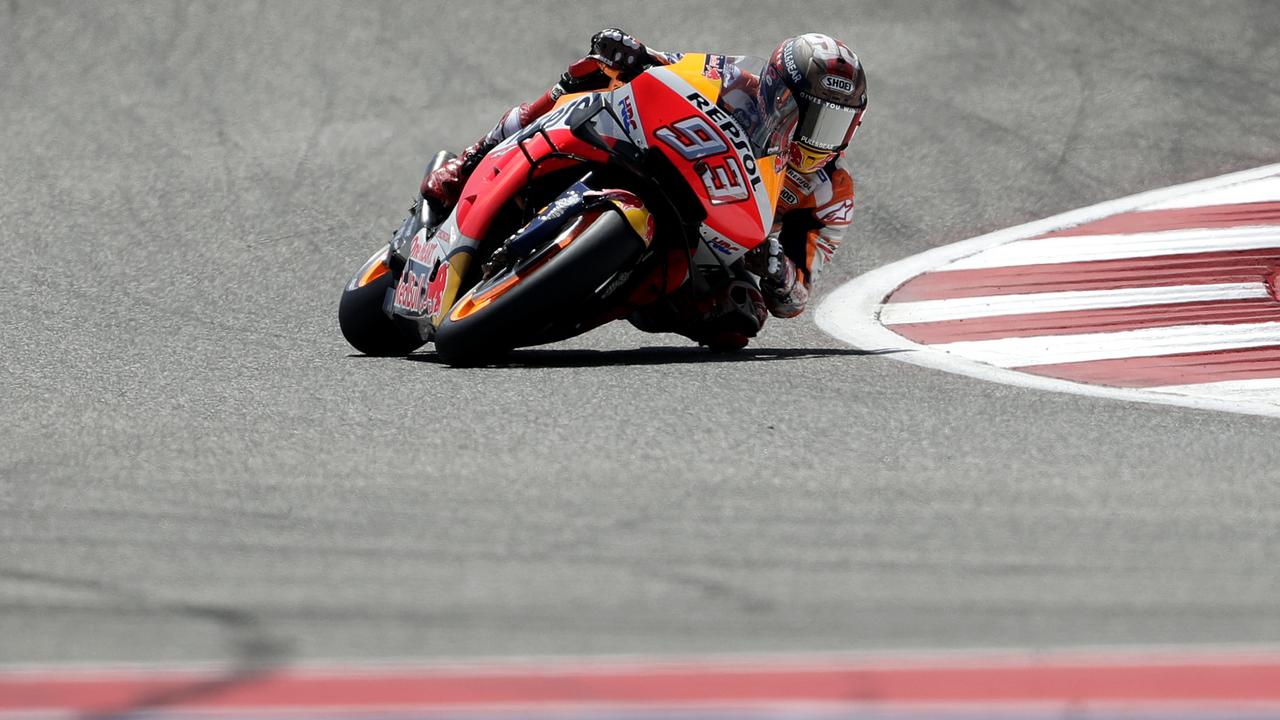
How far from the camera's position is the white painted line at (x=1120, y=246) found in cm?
704

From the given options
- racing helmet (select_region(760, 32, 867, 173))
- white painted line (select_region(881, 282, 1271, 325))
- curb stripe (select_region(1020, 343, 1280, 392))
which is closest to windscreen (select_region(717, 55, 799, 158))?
racing helmet (select_region(760, 32, 867, 173))

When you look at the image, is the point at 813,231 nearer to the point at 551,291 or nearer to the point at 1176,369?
the point at 551,291

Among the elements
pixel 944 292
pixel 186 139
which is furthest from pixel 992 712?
pixel 186 139

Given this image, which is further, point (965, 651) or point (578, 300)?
point (578, 300)

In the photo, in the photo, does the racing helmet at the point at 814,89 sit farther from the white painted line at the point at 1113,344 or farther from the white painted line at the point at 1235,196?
the white painted line at the point at 1235,196

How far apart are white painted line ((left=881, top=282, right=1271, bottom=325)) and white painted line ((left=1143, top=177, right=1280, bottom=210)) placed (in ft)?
4.61

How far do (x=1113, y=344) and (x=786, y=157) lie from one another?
1337 mm

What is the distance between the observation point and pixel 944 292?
6852 mm

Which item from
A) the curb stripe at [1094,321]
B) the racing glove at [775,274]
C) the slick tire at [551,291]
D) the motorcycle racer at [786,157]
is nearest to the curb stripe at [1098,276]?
the curb stripe at [1094,321]

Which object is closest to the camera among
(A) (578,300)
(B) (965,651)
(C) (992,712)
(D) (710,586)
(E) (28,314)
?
(C) (992,712)

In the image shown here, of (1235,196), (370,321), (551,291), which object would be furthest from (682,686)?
(1235,196)

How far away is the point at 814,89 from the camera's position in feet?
17.7

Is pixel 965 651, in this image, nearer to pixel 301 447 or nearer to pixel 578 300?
pixel 301 447

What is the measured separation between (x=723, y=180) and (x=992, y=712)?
3489 mm
